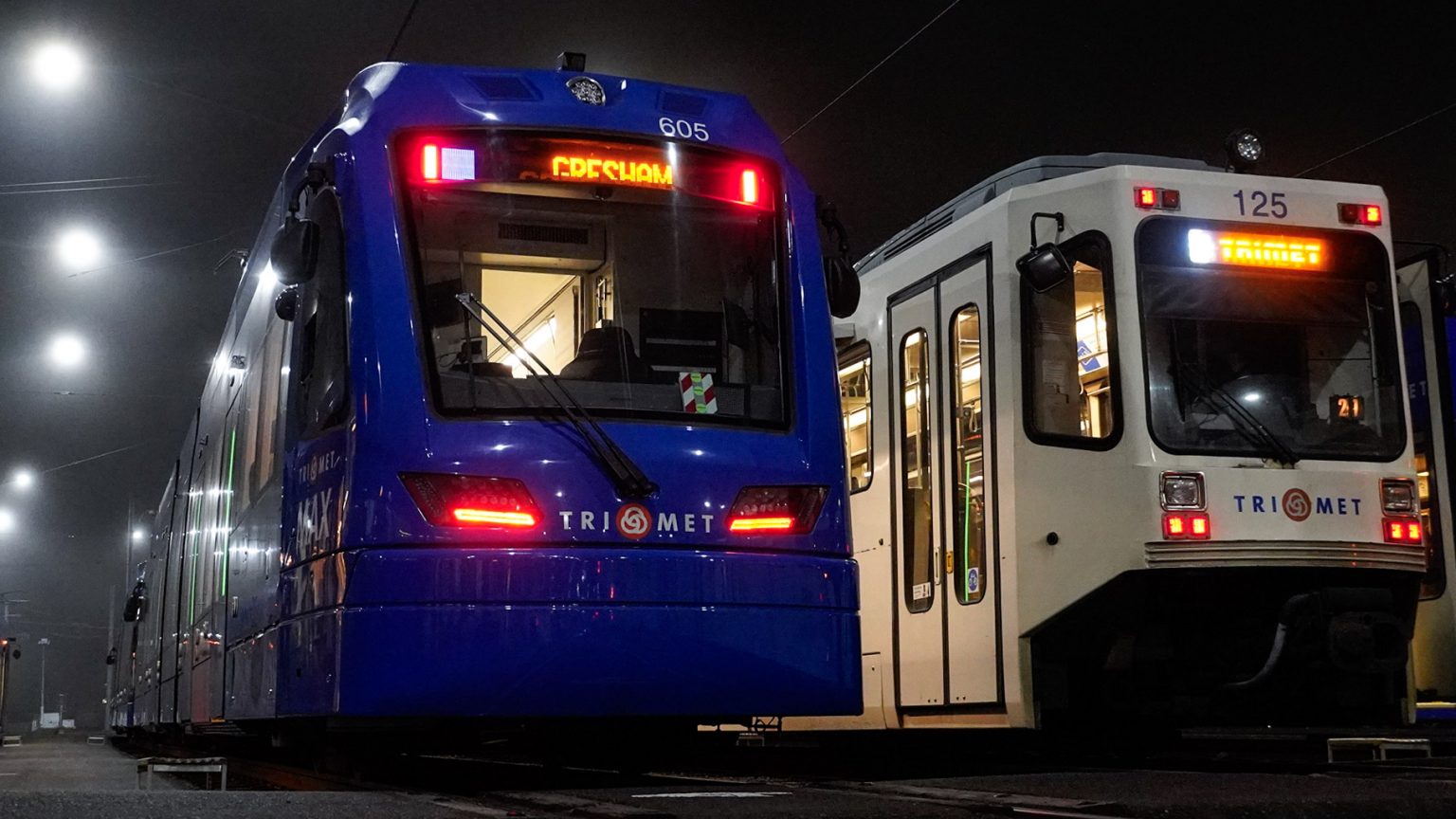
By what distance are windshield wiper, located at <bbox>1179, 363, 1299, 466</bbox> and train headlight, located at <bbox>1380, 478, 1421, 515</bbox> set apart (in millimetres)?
559

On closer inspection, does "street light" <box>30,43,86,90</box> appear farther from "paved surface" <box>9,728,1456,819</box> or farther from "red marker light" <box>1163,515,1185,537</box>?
"red marker light" <box>1163,515,1185,537</box>

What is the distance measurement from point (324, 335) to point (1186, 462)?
171 inches

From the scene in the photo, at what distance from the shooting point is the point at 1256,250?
9.20 m

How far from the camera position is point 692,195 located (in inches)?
297

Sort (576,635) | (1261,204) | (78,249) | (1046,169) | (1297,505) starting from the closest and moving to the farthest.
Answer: (576,635) < (1297,505) < (1261,204) < (1046,169) < (78,249)

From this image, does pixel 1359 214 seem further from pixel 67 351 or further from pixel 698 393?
pixel 67 351

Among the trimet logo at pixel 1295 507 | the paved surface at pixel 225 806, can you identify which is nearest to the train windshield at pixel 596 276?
the paved surface at pixel 225 806

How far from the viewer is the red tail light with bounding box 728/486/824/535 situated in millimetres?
6930

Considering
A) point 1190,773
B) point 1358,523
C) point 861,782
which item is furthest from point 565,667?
point 1358,523

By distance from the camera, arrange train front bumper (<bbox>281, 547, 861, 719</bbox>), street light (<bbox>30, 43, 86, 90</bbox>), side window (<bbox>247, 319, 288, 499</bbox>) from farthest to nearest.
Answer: street light (<bbox>30, 43, 86, 90</bbox>), side window (<bbox>247, 319, 288, 499</bbox>), train front bumper (<bbox>281, 547, 861, 719</bbox>)

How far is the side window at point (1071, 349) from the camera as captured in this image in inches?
360

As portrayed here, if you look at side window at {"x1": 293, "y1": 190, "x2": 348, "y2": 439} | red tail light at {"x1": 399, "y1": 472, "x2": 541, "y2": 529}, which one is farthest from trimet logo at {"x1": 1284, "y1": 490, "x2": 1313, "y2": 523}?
side window at {"x1": 293, "y1": 190, "x2": 348, "y2": 439}

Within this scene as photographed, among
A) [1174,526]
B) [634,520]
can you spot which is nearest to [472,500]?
[634,520]

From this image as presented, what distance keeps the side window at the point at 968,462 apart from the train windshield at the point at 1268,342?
118 cm
